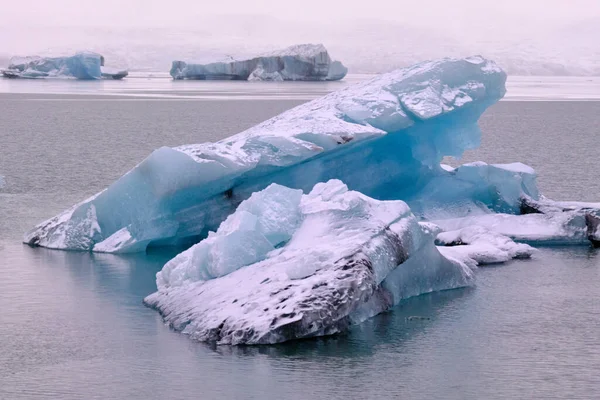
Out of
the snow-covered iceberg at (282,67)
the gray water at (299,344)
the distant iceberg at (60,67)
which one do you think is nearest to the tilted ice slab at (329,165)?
the gray water at (299,344)

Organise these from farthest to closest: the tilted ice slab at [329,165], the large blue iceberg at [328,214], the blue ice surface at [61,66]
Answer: the blue ice surface at [61,66] < the tilted ice slab at [329,165] < the large blue iceberg at [328,214]

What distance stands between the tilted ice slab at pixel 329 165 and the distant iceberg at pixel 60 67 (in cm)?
6432

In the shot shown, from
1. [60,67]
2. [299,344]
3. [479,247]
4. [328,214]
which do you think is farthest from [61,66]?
[299,344]

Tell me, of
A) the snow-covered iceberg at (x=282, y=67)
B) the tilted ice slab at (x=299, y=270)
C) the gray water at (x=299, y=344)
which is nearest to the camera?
the gray water at (x=299, y=344)

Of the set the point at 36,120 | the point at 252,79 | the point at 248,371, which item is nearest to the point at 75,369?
the point at 248,371

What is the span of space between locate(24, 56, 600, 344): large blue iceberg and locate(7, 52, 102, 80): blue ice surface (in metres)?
64.5

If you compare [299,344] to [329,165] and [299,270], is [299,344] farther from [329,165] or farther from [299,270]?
[329,165]

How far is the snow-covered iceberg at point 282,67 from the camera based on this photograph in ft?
235

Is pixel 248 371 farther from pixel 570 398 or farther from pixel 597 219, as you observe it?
pixel 597 219

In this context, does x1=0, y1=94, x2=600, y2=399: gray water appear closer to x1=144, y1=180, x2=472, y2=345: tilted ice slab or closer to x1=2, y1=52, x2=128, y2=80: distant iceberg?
x1=144, y1=180, x2=472, y2=345: tilted ice slab

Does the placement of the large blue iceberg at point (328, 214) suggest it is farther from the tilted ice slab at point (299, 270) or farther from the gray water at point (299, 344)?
the gray water at point (299, 344)

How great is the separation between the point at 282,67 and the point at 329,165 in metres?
59.9

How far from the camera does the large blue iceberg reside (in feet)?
32.6

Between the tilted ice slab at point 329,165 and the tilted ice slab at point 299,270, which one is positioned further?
the tilted ice slab at point 329,165
